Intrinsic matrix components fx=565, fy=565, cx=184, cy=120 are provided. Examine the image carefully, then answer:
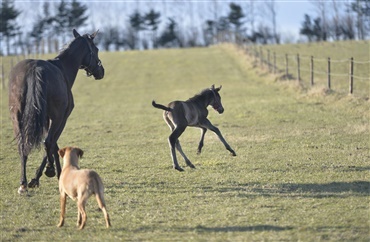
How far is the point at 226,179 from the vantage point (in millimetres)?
9547

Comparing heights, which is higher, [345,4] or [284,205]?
[345,4]

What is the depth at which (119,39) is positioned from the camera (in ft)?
307

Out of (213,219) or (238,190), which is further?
(238,190)

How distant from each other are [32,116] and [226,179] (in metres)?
3.34

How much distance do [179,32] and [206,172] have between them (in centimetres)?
8685

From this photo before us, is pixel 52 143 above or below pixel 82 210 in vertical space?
above

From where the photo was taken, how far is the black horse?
10867 millimetres

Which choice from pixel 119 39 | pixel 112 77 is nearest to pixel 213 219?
pixel 112 77

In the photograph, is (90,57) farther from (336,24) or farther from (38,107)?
(336,24)

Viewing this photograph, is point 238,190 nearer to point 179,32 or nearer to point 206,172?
point 206,172

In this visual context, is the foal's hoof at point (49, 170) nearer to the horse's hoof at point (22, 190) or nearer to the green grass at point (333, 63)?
the horse's hoof at point (22, 190)

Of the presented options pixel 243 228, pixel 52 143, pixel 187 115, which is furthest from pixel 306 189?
Result: pixel 52 143

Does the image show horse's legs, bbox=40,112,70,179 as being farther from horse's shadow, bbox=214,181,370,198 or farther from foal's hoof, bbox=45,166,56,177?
horse's shadow, bbox=214,181,370,198

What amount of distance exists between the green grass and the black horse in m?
9.00
